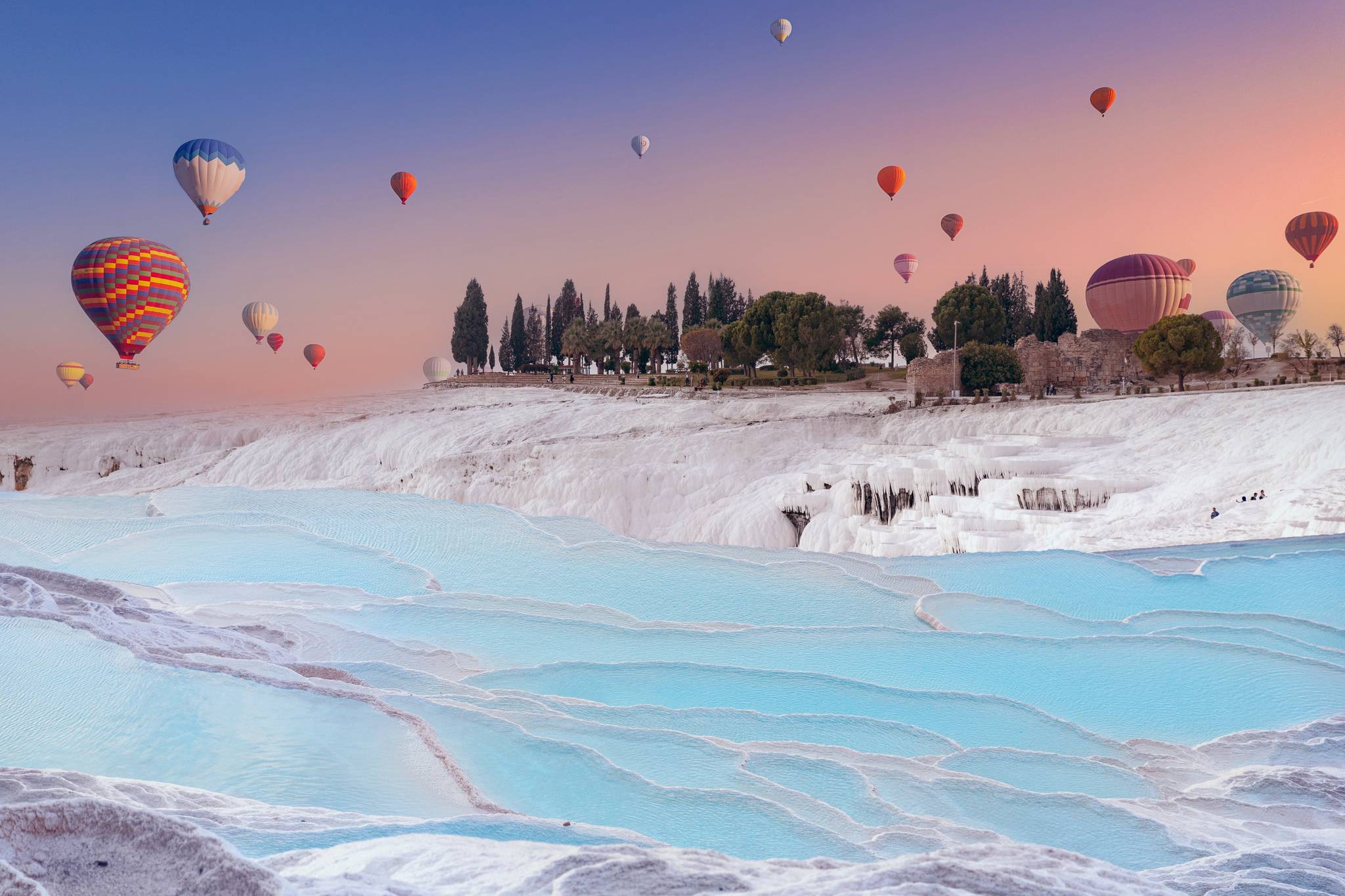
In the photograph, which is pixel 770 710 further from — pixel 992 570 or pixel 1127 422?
pixel 1127 422

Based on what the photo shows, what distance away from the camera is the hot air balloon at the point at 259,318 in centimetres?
4812

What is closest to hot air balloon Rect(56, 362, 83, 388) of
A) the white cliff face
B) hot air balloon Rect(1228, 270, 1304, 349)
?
the white cliff face

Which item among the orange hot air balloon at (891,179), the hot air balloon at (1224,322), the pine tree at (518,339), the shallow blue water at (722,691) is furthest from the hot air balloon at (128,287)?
the hot air balloon at (1224,322)

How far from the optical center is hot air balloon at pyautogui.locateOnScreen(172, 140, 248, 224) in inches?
1164

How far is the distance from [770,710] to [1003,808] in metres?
3.49

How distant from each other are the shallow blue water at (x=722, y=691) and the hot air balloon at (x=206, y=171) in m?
15.8

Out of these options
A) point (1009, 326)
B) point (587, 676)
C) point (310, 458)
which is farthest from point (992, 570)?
point (1009, 326)

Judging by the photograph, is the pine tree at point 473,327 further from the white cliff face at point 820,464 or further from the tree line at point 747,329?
the white cliff face at point 820,464

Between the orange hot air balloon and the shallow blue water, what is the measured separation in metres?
29.7

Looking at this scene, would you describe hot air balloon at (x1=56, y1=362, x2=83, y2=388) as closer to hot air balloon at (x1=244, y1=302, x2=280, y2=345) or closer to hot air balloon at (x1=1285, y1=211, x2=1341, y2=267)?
hot air balloon at (x1=244, y1=302, x2=280, y2=345)

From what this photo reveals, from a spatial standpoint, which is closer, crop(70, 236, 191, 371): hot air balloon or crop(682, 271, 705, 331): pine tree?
crop(70, 236, 191, 371): hot air balloon

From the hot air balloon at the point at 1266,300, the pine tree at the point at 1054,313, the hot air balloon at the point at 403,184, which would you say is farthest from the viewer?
the pine tree at the point at 1054,313

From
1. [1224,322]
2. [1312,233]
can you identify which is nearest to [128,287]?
[1312,233]

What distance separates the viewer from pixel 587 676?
38.1 ft
